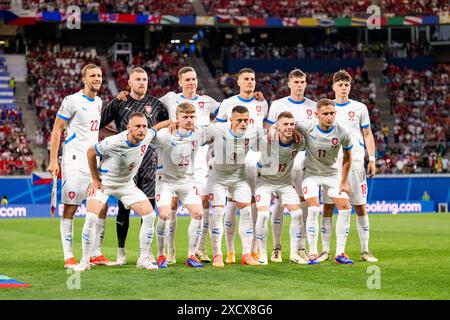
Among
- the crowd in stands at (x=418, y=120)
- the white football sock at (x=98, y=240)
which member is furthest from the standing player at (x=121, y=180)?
the crowd in stands at (x=418, y=120)

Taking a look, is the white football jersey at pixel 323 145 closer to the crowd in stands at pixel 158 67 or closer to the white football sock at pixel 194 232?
the white football sock at pixel 194 232

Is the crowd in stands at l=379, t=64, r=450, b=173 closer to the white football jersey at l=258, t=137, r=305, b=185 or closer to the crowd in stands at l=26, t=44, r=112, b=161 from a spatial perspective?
the crowd in stands at l=26, t=44, r=112, b=161

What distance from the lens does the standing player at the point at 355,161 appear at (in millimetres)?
11984

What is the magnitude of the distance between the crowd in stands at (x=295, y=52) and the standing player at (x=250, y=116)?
113 feet

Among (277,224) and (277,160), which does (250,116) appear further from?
(277,224)

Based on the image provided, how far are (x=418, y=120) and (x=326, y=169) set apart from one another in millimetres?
29782

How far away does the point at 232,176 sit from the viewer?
37.9 ft


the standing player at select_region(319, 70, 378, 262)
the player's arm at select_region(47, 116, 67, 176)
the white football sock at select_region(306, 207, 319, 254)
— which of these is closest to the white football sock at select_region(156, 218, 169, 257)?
the player's arm at select_region(47, 116, 67, 176)

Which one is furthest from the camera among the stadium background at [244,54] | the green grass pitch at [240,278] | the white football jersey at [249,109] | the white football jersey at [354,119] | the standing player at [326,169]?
the stadium background at [244,54]

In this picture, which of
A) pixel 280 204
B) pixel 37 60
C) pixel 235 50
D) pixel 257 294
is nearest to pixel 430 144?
pixel 235 50

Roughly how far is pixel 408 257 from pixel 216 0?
37.5m

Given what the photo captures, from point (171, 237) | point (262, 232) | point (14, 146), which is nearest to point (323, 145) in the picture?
point (262, 232)
